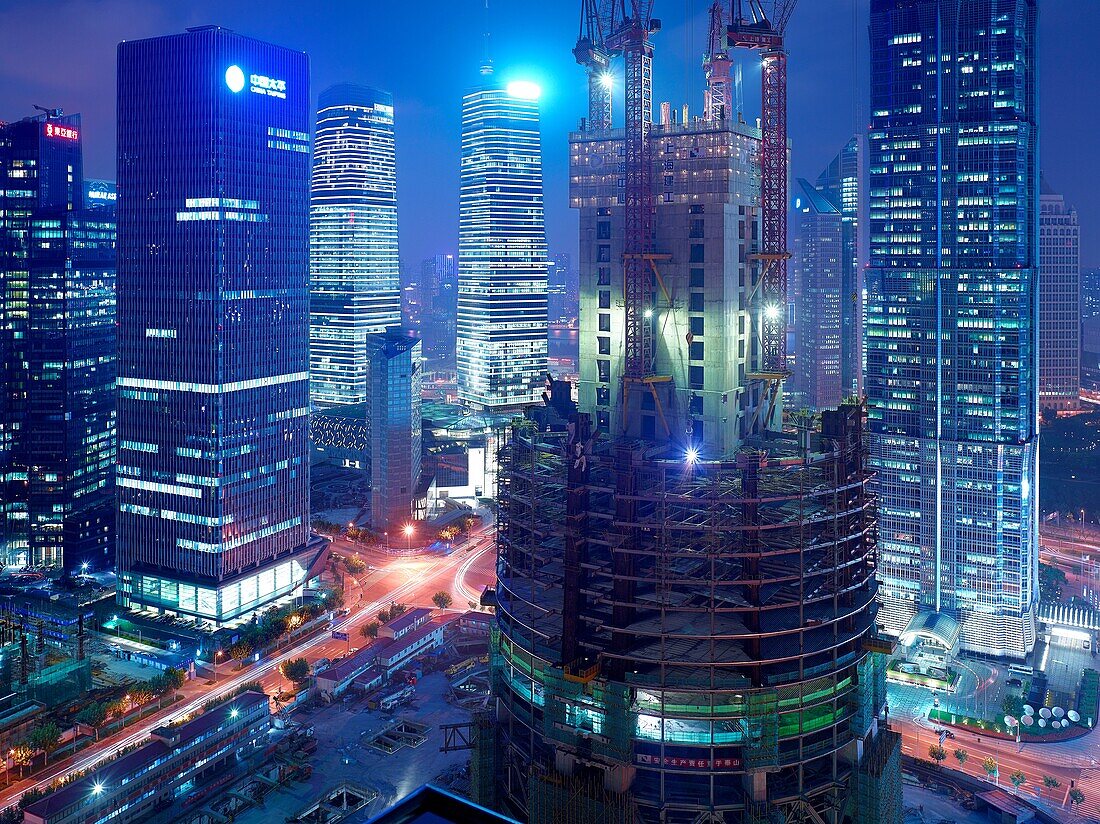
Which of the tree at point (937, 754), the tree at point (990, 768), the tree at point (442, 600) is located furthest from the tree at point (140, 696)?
the tree at point (990, 768)

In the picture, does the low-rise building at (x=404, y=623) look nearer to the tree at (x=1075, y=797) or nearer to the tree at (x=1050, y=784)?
the tree at (x=1050, y=784)

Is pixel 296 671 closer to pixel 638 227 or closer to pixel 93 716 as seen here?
pixel 93 716

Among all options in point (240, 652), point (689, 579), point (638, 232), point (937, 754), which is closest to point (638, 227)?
point (638, 232)

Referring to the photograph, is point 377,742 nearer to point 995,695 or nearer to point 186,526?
point 186,526

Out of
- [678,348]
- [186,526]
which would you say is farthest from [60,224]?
[678,348]

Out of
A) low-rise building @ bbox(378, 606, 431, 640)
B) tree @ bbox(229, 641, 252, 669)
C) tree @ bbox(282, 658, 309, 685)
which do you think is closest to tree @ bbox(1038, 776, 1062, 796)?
low-rise building @ bbox(378, 606, 431, 640)

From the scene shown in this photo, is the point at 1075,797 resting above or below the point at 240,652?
below

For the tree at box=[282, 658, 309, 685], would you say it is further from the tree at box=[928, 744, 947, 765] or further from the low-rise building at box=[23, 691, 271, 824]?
the tree at box=[928, 744, 947, 765]
